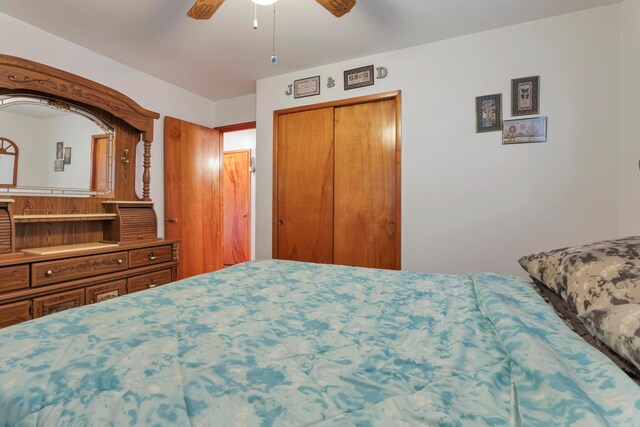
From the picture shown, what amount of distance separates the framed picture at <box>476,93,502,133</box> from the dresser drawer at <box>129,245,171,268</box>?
2874 millimetres

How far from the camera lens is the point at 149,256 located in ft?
8.38

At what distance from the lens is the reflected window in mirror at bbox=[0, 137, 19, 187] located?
82.7 inches

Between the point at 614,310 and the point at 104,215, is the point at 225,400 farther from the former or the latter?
the point at 104,215

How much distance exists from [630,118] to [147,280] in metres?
3.73

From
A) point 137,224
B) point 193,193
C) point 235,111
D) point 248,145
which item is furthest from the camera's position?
point 248,145

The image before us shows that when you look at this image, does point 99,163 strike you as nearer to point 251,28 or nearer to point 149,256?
point 149,256

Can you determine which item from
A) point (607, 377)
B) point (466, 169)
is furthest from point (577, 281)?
point (466, 169)

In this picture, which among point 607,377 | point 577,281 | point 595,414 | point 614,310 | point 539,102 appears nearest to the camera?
point 595,414

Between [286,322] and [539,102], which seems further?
[539,102]

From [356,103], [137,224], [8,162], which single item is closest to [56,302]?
[137,224]

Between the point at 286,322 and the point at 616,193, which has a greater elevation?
the point at 616,193

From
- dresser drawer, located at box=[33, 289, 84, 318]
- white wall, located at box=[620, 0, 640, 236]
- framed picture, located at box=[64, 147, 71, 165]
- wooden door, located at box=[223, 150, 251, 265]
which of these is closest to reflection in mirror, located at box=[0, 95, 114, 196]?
framed picture, located at box=[64, 147, 71, 165]

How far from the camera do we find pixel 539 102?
224 centimetres

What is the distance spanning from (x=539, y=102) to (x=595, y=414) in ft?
Result: 8.00
